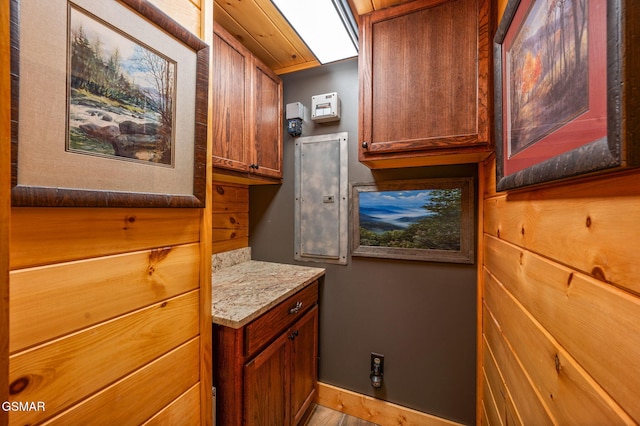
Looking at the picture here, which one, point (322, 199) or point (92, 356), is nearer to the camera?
point (92, 356)

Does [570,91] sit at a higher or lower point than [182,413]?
higher

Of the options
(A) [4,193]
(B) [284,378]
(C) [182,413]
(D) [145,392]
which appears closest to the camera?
(A) [4,193]

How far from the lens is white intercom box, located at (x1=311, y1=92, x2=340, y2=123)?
1.75 metres

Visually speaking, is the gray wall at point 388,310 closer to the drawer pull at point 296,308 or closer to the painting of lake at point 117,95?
the drawer pull at point 296,308

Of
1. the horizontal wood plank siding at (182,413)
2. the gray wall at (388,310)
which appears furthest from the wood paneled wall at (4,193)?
the gray wall at (388,310)

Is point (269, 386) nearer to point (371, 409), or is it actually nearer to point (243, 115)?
point (371, 409)

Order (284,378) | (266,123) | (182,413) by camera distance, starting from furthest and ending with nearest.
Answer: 1. (266,123)
2. (284,378)
3. (182,413)

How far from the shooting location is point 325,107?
177 cm

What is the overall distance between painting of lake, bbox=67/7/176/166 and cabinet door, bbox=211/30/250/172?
56 cm

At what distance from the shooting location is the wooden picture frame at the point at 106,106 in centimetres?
50

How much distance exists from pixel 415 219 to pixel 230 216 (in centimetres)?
131

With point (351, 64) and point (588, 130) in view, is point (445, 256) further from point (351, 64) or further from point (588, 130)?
point (351, 64)

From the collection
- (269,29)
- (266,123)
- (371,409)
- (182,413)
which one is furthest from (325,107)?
(371,409)

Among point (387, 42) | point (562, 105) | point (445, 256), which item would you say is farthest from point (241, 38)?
point (445, 256)
